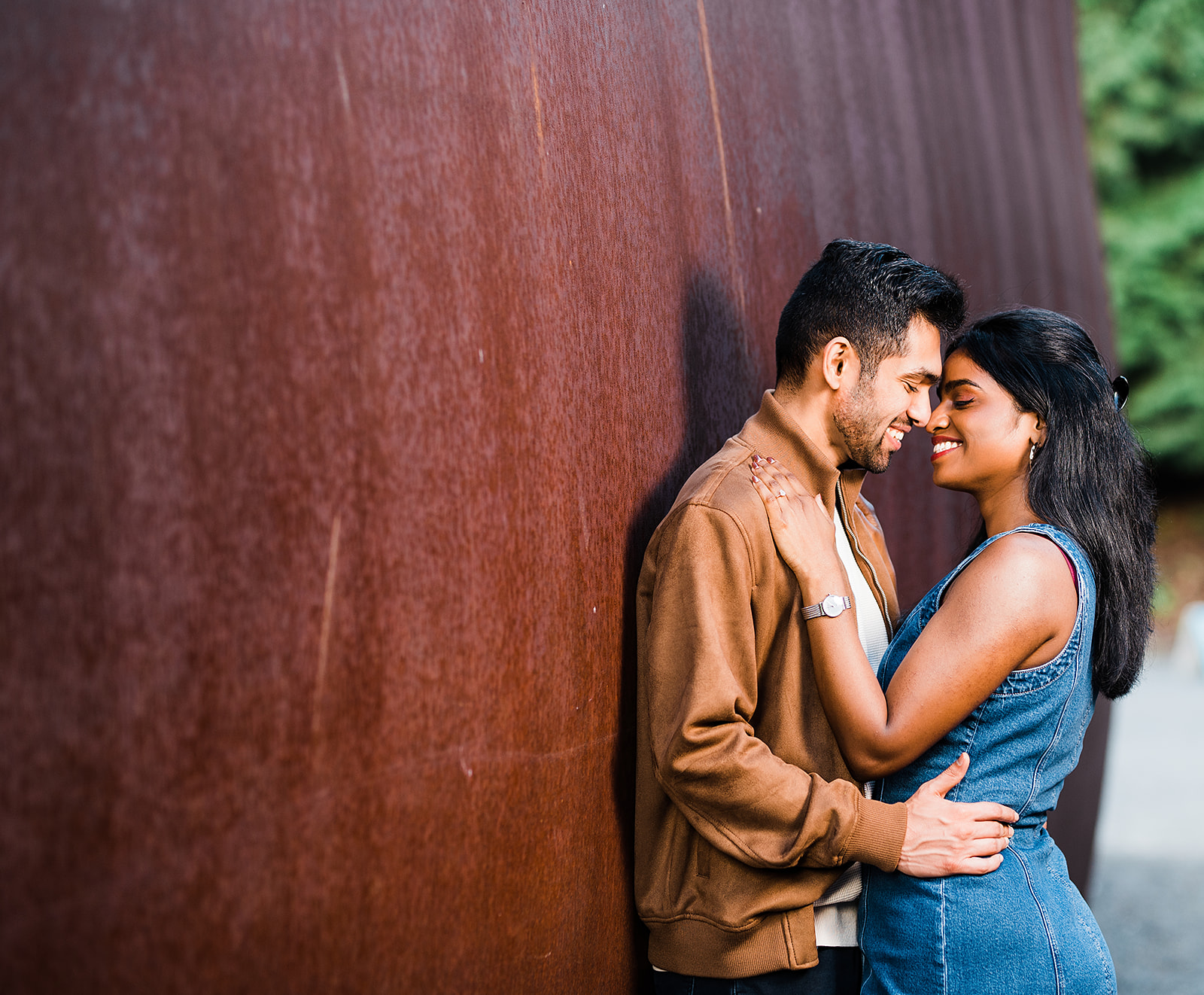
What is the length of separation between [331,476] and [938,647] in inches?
48.6

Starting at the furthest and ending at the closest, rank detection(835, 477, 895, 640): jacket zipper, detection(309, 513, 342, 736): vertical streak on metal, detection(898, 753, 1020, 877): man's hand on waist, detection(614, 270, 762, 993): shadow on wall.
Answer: detection(835, 477, 895, 640): jacket zipper
detection(614, 270, 762, 993): shadow on wall
detection(898, 753, 1020, 877): man's hand on waist
detection(309, 513, 342, 736): vertical streak on metal

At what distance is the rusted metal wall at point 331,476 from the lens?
1.17 meters

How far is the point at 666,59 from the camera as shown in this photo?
260 cm

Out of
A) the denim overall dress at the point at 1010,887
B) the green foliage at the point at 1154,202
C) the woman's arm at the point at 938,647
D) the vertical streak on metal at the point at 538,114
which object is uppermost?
the green foliage at the point at 1154,202

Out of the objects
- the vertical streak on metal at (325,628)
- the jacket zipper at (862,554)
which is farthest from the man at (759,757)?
the vertical streak on metal at (325,628)

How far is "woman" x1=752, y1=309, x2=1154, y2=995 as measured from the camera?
6.55 ft

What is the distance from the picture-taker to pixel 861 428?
2404 mm

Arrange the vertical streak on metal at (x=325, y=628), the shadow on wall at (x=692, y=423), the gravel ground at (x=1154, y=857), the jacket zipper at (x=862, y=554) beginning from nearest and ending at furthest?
the vertical streak on metal at (x=325, y=628), the shadow on wall at (x=692, y=423), the jacket zipper at (x=862, y=554), the gravel ground at (x=1154, y=857)

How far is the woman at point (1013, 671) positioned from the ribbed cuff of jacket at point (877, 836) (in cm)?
10

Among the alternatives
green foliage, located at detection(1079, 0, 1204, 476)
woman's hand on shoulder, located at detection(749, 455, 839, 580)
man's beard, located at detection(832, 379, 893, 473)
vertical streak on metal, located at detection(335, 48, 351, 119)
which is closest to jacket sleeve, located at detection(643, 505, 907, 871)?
woman's hand on shoulder, located at detection(749, 455, 839, 580)

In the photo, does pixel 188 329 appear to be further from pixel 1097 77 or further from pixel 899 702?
pixel 1097 77

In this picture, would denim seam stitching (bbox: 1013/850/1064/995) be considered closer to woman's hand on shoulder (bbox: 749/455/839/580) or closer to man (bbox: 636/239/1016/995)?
man (bbox: 636/239/1016/995)

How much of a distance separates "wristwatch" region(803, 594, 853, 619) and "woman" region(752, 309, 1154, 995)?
1cm

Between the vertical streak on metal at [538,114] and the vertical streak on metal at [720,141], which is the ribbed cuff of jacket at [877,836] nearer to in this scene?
the vertical streak on metal at [538,114]
